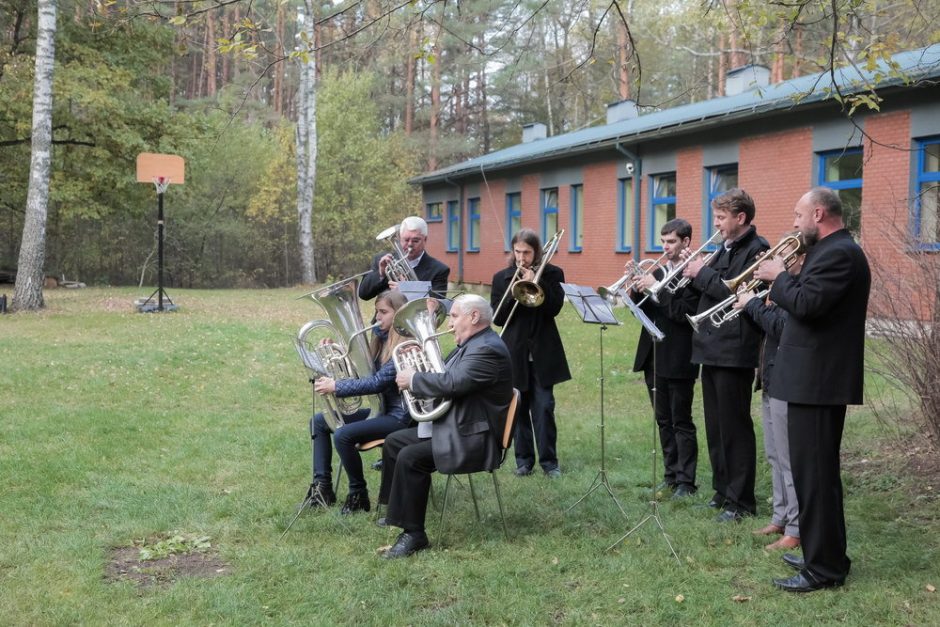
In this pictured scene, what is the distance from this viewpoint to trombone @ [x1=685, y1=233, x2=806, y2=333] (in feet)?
15.2

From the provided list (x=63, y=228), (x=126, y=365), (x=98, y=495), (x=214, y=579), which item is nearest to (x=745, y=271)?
(x=214, y=579)

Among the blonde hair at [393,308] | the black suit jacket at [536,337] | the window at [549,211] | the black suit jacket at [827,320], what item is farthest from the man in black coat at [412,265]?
the window at [549,211]

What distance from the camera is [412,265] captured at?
6957 mm

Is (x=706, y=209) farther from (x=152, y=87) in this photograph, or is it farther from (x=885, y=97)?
(x=152, y=87)

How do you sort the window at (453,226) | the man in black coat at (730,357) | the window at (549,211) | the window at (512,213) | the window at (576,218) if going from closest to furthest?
the man in black coat at (730,357)
the window at (576,218)
the window at (549,211)
the window at (512,213)
the window at (453,226)

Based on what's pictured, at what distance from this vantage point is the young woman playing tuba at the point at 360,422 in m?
5.62

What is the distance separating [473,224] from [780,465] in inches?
934

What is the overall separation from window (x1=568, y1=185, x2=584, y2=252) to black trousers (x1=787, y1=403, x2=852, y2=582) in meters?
18.7

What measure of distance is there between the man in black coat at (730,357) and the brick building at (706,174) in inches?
60.5

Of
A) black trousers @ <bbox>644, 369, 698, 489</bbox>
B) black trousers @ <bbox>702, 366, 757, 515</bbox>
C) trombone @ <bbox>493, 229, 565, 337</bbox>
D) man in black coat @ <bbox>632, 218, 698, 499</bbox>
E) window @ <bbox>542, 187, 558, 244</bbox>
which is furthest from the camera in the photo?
window @ <bbox>542, 187, 558, 244</bbox>

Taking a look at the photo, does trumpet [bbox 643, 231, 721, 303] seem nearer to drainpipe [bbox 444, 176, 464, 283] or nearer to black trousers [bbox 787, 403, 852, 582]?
black trousers [bbox 787, 403, 852, 582]

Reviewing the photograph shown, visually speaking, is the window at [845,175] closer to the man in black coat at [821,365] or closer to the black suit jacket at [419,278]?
the black suit jacket at [419,278]

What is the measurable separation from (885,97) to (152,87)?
18.3 m

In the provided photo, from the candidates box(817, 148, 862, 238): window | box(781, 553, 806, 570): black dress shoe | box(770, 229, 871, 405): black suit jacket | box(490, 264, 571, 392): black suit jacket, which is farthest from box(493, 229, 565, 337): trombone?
box(817, 148, 862, 238): window
